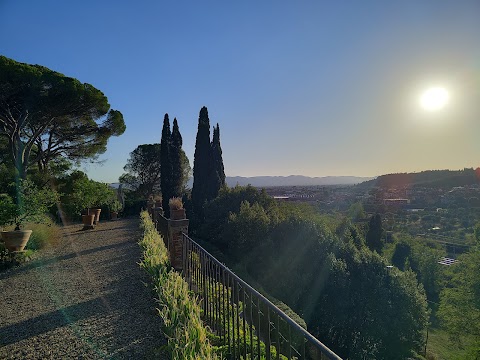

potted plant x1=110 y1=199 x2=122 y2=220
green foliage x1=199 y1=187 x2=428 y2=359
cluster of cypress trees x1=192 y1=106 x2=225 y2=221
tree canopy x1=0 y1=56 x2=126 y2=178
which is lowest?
green foliage x1=199 y1=187 x2=428 y2=359

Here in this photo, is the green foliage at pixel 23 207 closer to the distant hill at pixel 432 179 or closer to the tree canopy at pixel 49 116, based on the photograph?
the tree canopy at pixel 49 116

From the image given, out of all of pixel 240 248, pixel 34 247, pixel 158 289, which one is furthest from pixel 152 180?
pixel 158 289

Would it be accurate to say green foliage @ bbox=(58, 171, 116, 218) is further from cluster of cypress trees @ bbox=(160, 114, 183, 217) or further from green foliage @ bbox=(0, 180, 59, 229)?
green foliage @ bbox=(0, 180, 59, 229)

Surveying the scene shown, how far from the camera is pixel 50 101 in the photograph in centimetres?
1352

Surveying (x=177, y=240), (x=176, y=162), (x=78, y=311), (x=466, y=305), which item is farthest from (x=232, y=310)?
(x=466, y=305)

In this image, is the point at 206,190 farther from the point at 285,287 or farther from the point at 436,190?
the point at 436,190

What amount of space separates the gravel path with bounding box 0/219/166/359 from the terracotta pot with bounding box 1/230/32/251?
19.0 inches

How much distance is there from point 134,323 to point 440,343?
1013 inches

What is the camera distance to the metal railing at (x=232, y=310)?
202cm

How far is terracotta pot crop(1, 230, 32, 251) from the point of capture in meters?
6.36

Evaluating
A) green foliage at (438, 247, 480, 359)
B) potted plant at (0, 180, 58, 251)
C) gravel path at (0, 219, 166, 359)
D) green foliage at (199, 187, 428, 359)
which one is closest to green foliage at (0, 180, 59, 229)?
potted plant at (0, 180, 58, 251)

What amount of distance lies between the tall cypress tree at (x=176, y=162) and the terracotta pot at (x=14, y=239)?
11.9 meters

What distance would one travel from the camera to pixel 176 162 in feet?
61.4

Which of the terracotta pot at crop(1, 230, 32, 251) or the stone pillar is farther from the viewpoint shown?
the terracotta pot at crop(1, 230, 32, 251)
